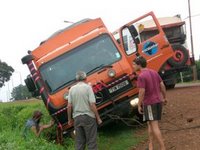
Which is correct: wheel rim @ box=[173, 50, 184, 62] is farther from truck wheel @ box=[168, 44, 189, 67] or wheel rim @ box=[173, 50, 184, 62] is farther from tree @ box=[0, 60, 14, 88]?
tree @ box=[0, 60, 14, 88]

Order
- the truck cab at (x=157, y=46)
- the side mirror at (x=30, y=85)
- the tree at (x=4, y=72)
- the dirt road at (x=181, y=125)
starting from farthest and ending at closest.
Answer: the tree at (x=4, y=72) → the truck cab at (x=157, y=46) → the side mirror at (x=30, y=85) → the dirt road at (x=181, y=125)

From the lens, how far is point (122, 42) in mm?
14156

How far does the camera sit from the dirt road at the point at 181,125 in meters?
9.05

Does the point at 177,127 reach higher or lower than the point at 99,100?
lower

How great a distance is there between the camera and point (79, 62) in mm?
11188

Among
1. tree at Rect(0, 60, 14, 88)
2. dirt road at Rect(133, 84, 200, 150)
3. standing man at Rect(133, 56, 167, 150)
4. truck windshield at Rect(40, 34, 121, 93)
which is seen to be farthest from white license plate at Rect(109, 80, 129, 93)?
tree at Rect(0, 60, 14, 88)

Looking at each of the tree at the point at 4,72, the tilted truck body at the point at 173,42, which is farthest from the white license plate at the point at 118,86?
the tree at the point at 4,72

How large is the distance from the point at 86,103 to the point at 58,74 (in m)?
2.64

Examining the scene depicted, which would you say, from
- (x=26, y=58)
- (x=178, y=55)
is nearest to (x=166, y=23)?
(x=178, y=55)

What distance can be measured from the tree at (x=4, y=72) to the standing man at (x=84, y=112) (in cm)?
7085

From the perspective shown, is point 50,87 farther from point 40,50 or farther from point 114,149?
point 114,149

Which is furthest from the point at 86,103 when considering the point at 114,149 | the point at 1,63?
the point at 1,63

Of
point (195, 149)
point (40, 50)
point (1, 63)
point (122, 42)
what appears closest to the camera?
point (195, 149)

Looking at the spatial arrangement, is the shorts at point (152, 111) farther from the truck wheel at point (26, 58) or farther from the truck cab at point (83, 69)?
the truck wheel at point (26, 58)
